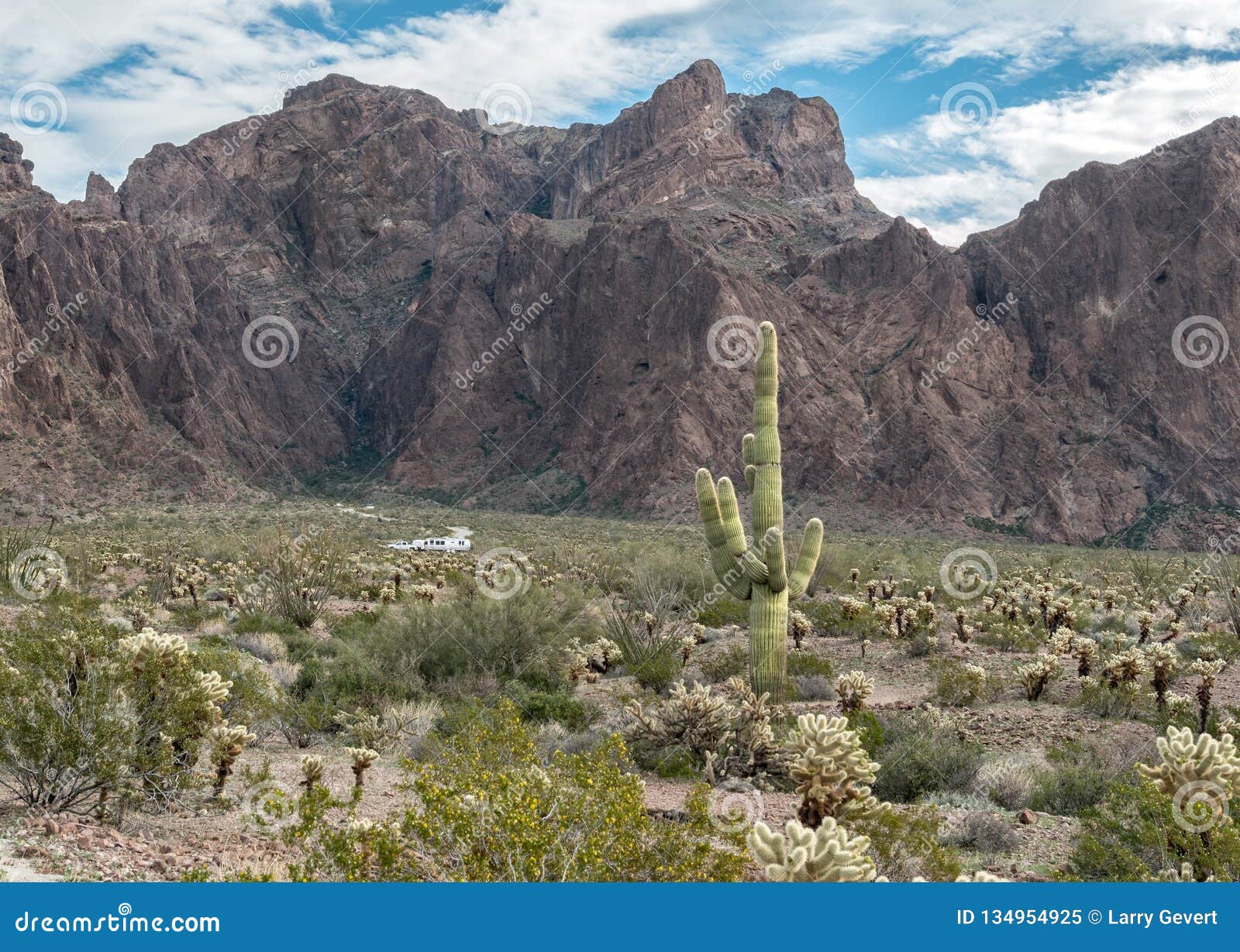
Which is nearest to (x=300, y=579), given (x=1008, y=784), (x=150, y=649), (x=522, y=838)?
(x=150, y=649)

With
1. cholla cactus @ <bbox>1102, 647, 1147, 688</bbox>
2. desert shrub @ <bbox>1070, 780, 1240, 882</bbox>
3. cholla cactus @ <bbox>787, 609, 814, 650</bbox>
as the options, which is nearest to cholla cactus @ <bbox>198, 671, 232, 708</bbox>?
desert shrub @ <bbox>1070, 780, 1240, 882</bbox>

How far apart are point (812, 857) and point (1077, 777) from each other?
480 cm

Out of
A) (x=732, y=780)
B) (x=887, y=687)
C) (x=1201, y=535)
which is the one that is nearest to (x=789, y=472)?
(x=1201, y=535)

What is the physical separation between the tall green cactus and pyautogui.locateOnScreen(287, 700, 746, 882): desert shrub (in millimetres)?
5753

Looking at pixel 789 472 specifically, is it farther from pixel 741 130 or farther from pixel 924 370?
pixel 741 130

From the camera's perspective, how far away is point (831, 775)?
225 inches

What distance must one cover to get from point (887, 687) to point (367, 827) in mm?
9742

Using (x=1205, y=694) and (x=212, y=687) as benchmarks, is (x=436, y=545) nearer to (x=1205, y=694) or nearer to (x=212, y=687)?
(x=1205, y=694)

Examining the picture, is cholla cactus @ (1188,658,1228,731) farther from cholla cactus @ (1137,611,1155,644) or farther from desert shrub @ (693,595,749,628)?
desert shrub @ (693,595,749,628)

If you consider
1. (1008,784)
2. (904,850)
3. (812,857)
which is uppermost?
(812,857)

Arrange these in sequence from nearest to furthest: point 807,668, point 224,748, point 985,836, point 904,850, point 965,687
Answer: point 904,850, point 985,836, point 224,748, point 965,687, point 807,668

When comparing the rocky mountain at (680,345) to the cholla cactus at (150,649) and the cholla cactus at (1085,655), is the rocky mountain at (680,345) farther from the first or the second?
the cholla cactus at (150,649)

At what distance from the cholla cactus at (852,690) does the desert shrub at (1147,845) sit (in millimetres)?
4196

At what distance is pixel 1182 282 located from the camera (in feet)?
240
